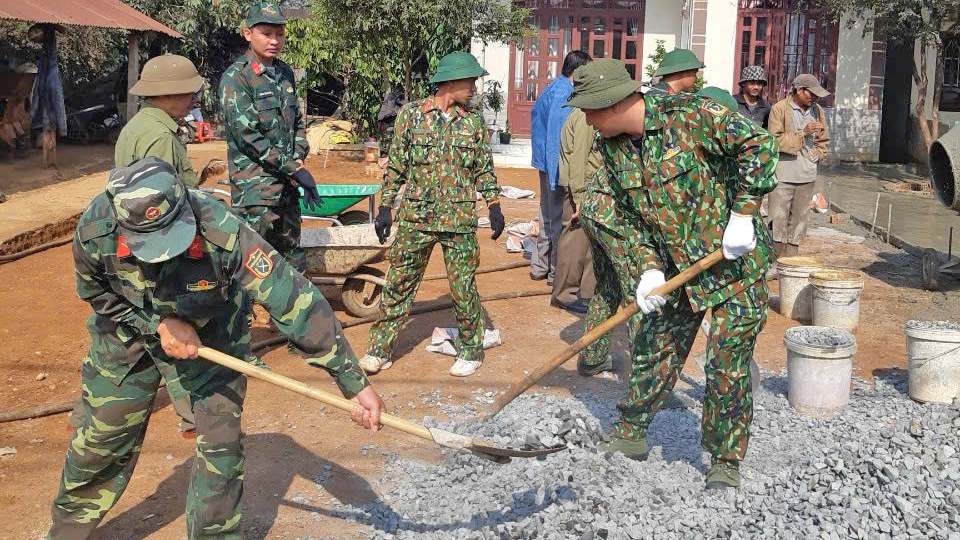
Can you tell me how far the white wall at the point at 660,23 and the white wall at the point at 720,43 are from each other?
112cm

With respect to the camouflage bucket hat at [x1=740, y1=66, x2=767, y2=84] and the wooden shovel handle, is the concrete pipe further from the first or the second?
the wooden shovel handle

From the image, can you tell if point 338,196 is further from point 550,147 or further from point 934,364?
point 934,364

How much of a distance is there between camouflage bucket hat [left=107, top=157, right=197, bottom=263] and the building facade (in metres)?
17.2

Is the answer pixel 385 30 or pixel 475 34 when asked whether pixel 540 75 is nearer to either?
pixel 475 34

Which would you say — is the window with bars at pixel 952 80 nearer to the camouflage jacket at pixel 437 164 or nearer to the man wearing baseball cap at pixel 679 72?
the man wearing baseball cap at pixel 679 72

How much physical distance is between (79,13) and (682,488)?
41.3ft

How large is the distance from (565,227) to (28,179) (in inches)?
371

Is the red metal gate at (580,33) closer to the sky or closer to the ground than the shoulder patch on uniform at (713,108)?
closer to the sky

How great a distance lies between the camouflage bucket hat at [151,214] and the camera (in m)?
3.16

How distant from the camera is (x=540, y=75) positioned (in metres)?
21.2

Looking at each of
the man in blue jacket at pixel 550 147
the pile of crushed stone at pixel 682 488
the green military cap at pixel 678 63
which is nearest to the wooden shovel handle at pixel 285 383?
the pile of crushed stone at pixel 682 488

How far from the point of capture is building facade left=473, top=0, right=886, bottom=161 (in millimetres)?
20141

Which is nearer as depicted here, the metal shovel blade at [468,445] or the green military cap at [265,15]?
the metal shovel blade at [468,445]

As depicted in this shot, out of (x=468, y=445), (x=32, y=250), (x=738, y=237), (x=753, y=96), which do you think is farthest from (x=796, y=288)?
(x=32, y=250)
